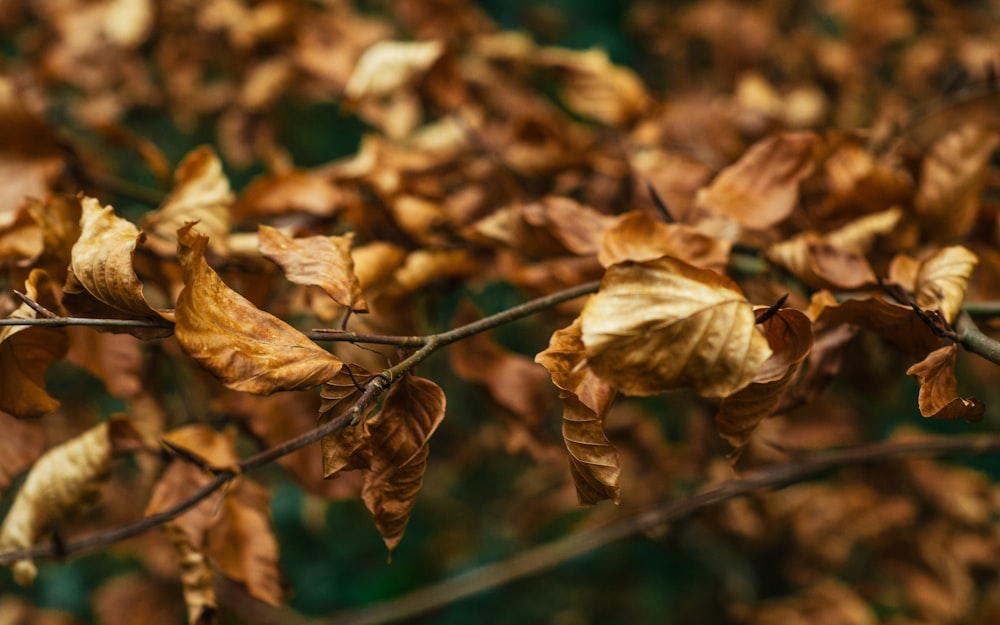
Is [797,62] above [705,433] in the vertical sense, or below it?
above

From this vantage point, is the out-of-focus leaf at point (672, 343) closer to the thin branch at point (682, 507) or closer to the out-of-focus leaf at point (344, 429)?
the out-of-focus leaf at point (344, 429)

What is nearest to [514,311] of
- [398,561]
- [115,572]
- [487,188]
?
[487,188]

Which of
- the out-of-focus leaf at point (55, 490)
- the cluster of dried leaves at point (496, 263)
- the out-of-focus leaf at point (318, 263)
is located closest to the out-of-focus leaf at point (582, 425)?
the cluster of dried leaves at point (496, 263)

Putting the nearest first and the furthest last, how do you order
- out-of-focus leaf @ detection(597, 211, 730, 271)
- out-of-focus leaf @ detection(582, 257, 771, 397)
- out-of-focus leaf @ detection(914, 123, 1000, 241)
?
out-of-focus leaf @ detection(582, 257, 771, 397), out-of-focus leaf @ detection(597, 211, 730, 271), out-of-focus leaf @ detection(914, 123, 1000, 241)

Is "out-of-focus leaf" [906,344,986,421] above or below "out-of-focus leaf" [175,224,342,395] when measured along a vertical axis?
below

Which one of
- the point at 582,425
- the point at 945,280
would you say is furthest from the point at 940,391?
the point at 582,425

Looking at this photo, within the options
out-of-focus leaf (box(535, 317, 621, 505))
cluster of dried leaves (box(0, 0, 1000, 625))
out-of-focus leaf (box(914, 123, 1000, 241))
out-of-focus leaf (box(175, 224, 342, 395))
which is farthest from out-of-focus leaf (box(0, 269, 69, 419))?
out-of-focus leaf (box(914, 123, 1000, 241))

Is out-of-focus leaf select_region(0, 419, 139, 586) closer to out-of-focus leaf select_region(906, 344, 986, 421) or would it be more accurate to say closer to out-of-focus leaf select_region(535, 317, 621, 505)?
out-of-focus leaf select_region(535, 317, 621, 505)

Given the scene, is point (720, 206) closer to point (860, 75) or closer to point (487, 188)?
point (487, 188)

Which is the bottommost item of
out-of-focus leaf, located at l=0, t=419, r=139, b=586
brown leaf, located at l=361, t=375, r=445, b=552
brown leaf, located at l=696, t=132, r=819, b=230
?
out-of-focus leaf, located at l=0, t=419, r=139, b=586
